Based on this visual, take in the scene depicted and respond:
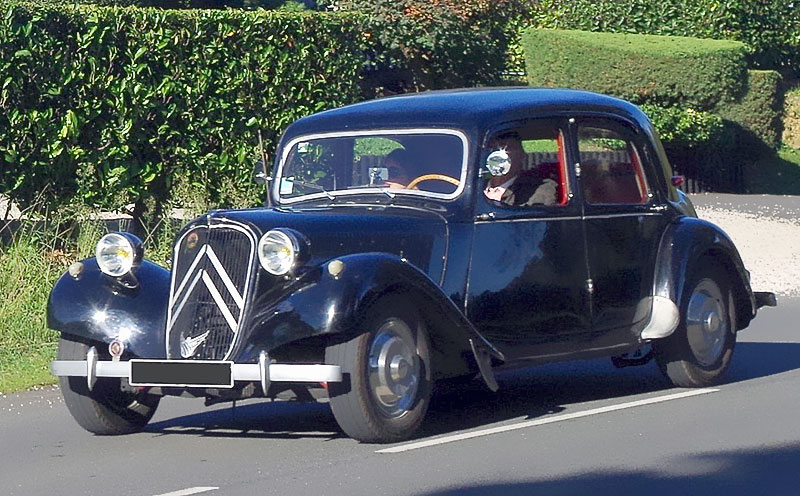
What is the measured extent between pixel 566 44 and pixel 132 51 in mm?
10229

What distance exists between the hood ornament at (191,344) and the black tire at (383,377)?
70 cm

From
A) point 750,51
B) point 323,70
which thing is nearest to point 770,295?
point 323,70

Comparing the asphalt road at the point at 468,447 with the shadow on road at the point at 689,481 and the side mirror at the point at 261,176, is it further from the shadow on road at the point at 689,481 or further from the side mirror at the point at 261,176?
the side mirror at the point at 261,176

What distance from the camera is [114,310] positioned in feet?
25.9

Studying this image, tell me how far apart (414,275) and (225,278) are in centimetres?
101

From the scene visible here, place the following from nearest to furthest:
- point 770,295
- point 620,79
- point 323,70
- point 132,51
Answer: point 770,295 → point 132,51 → point 323,70 → point 620,79

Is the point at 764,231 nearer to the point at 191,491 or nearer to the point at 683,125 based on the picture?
the point at 683,125

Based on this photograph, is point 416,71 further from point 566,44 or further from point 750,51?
point 750,51

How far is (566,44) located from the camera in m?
22.5

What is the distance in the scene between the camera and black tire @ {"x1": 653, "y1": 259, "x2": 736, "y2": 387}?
9.42 meters

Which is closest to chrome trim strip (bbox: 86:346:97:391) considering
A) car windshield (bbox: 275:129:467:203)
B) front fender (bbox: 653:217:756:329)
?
car windshield (bbox: 275:129:467:203)

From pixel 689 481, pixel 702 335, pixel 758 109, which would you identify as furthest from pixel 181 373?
pixel 758 109

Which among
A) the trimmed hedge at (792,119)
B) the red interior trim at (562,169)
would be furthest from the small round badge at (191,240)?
the trimmed hedge at (792,119)

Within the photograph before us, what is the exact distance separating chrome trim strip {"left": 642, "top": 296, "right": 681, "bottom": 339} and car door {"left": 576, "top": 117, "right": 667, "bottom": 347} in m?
0.06
